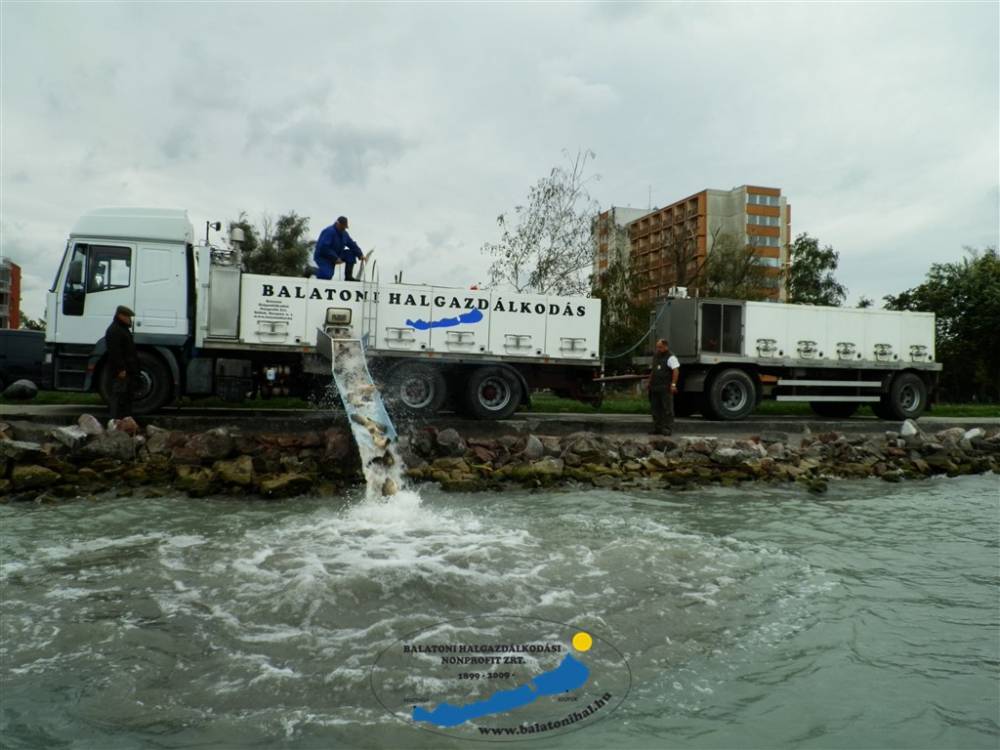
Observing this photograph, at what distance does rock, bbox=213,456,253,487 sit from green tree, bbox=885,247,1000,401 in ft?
113

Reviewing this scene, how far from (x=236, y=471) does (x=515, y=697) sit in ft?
24.8

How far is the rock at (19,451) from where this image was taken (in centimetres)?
1027

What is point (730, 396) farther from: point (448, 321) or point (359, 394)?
point (359, 394)

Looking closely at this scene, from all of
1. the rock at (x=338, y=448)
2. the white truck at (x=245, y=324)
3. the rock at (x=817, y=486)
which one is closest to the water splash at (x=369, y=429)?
the rock at (x=338, y=448)

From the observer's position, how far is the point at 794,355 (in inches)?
660

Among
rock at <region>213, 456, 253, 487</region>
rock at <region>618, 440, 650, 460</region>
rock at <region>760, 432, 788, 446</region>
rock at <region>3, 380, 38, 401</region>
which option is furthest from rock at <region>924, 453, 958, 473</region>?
rock at <region>3, 380, 38, 401</region>

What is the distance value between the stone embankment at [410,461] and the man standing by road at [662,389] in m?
0.51

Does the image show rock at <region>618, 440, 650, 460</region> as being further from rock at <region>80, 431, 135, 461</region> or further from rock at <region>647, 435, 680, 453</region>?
rock at <region>80, 431, 135, 461</region>

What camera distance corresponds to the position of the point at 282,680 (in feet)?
14.3

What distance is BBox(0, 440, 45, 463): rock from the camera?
33.7ft

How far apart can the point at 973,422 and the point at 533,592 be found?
16.9 metres

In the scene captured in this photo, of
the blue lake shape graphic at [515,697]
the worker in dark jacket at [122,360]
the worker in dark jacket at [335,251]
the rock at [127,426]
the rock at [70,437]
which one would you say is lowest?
the blue lake shape graphic at [515,697]

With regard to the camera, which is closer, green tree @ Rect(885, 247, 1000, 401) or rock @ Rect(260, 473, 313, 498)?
rock @ Rect(260, 473, 313, 498)

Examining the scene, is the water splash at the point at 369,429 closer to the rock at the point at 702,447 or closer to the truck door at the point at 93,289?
the truck door at the point at 93,289
